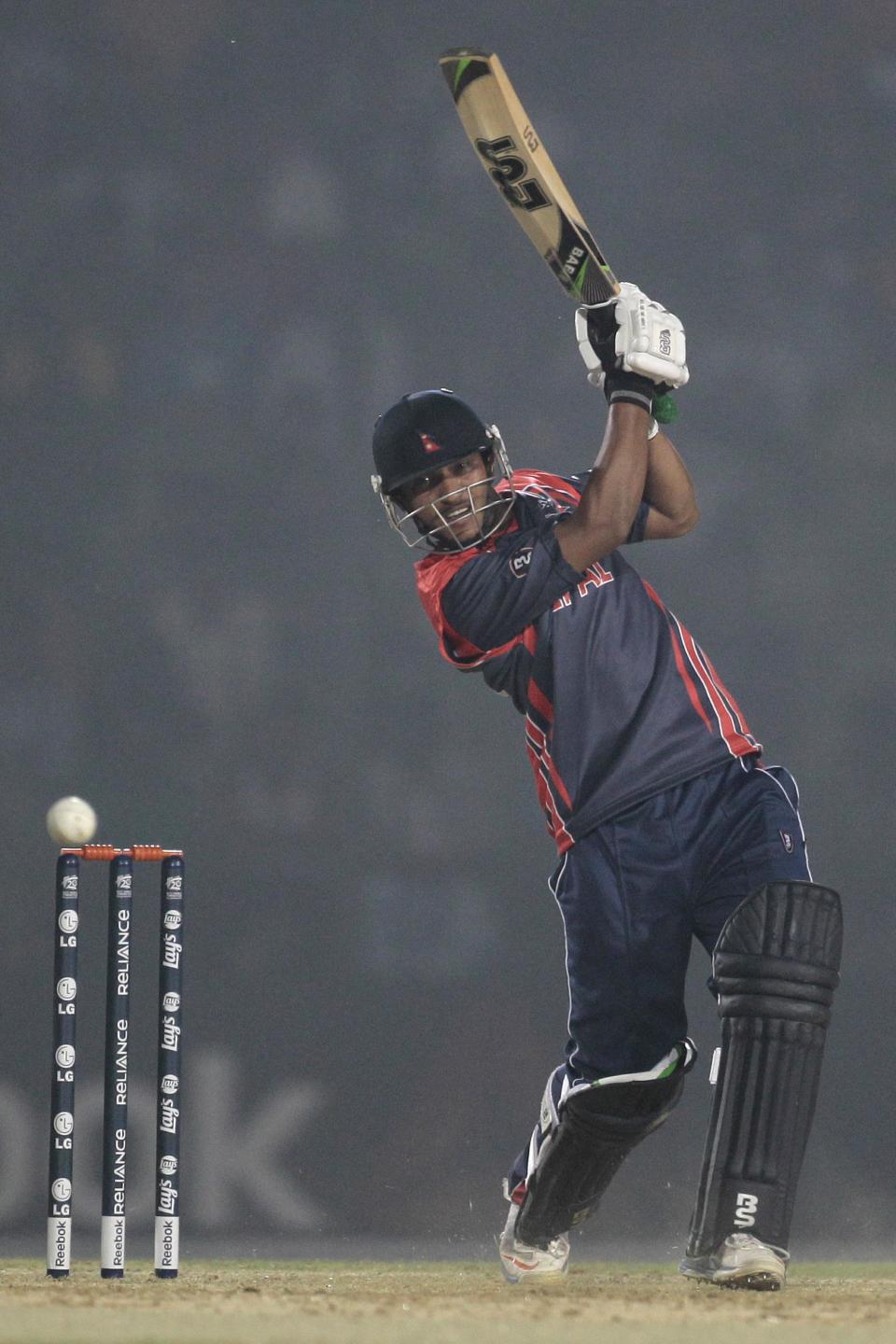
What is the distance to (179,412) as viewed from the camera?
13.1 feet

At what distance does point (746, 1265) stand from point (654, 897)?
0.49 meters

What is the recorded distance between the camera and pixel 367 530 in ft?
13.1

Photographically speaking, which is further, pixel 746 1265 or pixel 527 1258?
pixel 527 1258

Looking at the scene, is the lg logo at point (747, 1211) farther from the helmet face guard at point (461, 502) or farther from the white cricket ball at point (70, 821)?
the white cricket ball at point (70, 821)

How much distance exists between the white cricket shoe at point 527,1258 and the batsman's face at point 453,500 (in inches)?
39.9

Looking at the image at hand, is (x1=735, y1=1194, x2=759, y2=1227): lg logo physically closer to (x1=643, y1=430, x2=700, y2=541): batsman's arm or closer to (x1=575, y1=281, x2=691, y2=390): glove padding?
(x1=643, y1=430, x2=700, y2=541): batsman's arm

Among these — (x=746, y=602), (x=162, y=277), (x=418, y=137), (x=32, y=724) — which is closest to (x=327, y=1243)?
(x=32, y=724)

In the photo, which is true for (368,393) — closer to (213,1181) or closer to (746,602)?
(746,602)

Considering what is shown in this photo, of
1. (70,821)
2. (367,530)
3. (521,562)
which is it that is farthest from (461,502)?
(367,530)

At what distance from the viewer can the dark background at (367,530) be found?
147 inches

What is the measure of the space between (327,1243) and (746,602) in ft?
5.71

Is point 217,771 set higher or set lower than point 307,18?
lower

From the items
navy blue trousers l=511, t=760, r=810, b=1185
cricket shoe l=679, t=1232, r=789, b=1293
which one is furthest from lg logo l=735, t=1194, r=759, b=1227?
navy blue trousers l=511, t=760, r=810, b=1185

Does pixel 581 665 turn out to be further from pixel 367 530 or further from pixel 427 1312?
pixel 367 530
